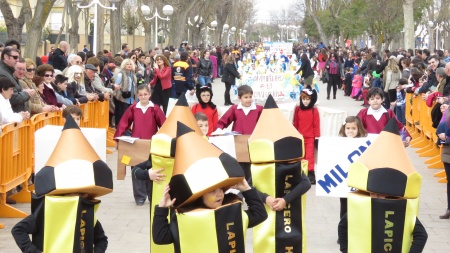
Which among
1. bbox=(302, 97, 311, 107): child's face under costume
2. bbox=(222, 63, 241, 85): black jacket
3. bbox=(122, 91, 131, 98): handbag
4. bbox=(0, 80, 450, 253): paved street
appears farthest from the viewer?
bbox=(222, 63, 241, 85): black jacket

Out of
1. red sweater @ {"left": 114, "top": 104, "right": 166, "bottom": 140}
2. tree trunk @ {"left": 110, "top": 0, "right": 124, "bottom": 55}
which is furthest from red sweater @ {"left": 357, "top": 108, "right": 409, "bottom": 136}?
tree trunk @ {"left": 110, "top": 0, "right": 124, "bottom": 55}

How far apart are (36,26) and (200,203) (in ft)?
53.7

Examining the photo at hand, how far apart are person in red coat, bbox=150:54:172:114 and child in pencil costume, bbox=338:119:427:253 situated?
565 inches

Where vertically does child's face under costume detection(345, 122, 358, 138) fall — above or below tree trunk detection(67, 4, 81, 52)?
below

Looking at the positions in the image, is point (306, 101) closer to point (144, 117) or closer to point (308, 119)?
point (308, 119)

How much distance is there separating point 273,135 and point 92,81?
10.6 metres

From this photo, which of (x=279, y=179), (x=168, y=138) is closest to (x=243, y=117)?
(x=168, y=138)

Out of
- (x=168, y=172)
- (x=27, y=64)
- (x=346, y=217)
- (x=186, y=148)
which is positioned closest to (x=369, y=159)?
(x=346, y=217)

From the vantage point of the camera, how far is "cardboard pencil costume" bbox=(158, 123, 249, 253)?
5473 millimetres

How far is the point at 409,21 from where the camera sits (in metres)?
37.8

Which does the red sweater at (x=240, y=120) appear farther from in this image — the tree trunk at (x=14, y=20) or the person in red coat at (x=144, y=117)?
the tree trunk at (x=14, y=20)

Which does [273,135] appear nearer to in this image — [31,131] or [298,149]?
[298,149]

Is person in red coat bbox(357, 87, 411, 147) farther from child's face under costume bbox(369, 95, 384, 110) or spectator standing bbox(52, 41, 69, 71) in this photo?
spectator standing bbox(52, 41, 69, 71)

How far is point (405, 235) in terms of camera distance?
6.12 m
